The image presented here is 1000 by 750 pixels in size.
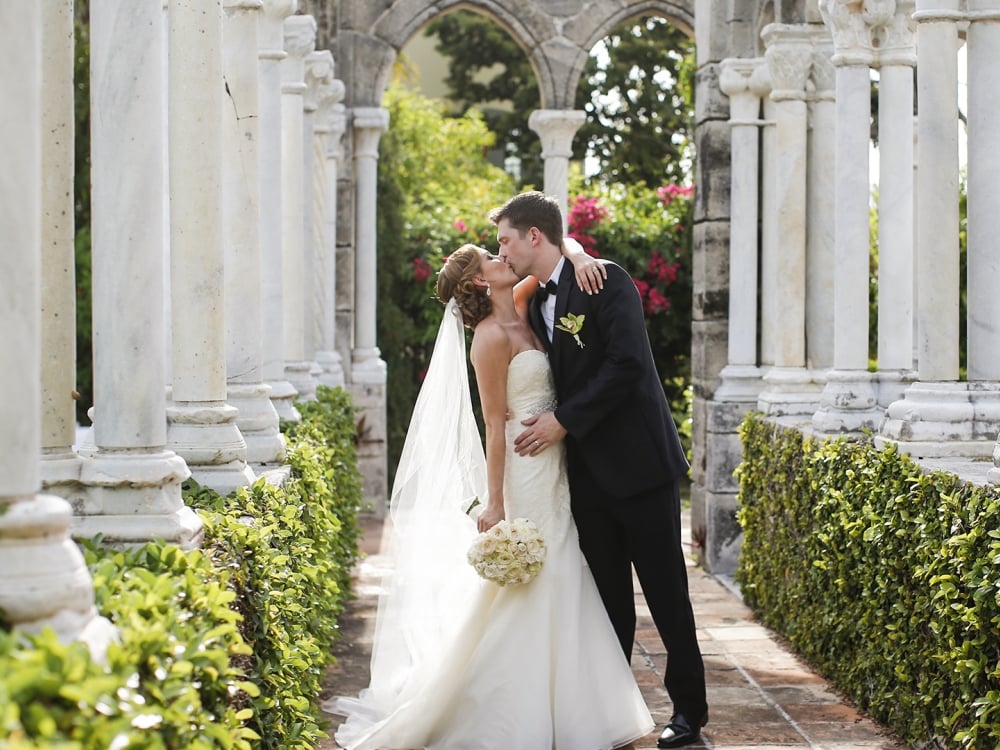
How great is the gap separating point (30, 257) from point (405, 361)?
35.6 ft

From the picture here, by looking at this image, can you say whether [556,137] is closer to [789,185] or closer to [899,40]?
[789,185]

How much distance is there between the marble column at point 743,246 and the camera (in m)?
8.93

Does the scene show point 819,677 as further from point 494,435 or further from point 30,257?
point 30,257

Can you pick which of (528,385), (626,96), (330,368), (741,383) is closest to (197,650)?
(528,385)

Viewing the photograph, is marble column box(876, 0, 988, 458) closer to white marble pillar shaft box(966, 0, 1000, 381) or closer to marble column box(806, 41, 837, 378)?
white marble pillar shaft box(966, 0, 1000, 381)

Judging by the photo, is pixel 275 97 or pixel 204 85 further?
pixel 275 97

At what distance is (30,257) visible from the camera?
2.48 meters

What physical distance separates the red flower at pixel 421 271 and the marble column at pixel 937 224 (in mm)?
7972

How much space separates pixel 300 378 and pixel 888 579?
4330 millimetres

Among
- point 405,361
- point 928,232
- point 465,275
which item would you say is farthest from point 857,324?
point 405,361

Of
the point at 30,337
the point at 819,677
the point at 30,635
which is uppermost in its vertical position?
the point at 30,337

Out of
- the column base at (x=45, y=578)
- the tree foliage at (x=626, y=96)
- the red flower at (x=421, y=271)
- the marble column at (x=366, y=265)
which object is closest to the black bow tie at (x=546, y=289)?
the column base at (x=45, y=578)

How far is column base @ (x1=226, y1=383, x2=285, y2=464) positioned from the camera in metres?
5.50

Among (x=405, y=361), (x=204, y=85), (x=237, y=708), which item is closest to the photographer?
(x=237, y=708)
